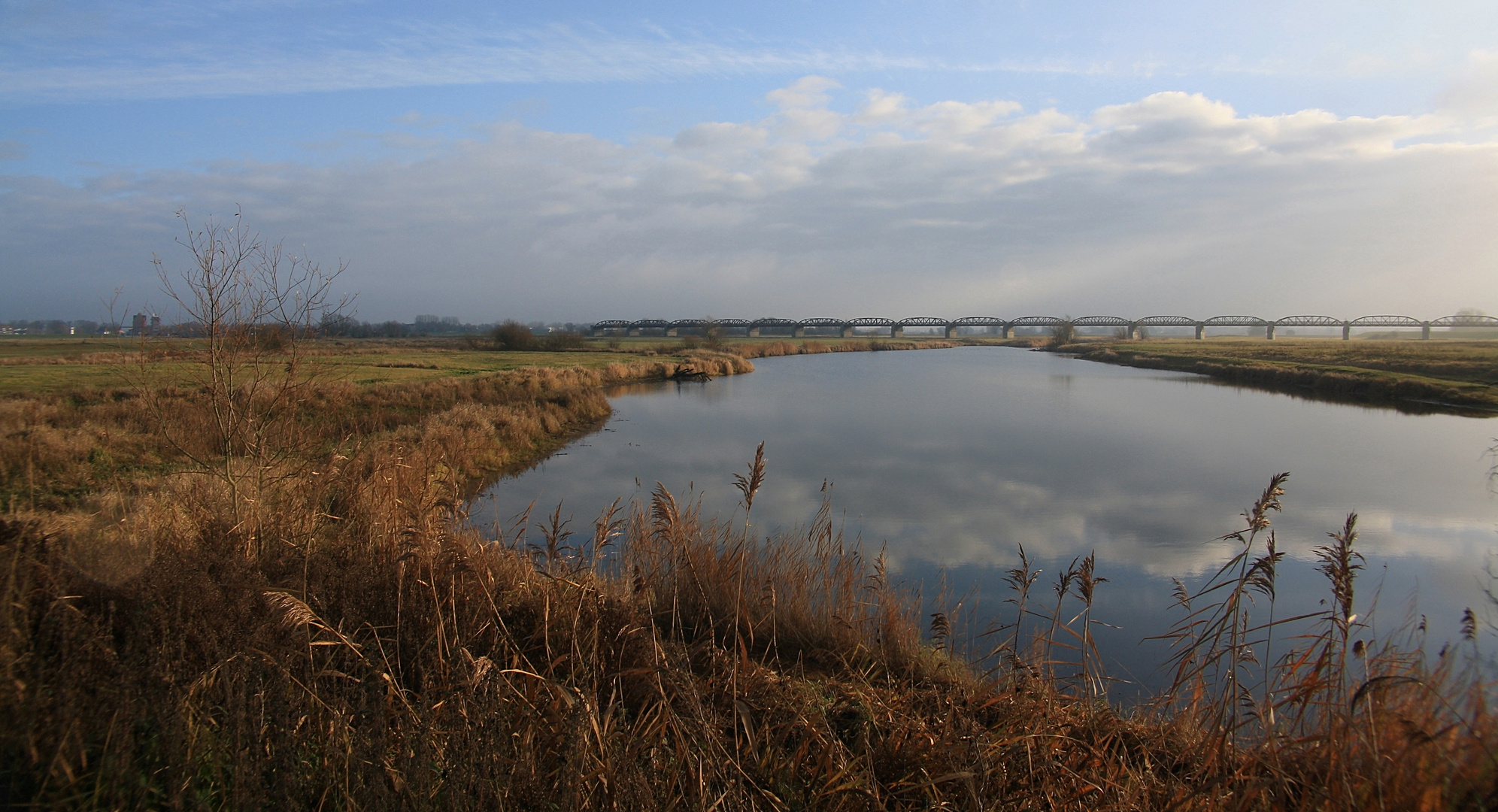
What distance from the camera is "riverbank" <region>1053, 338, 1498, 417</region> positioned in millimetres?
24234

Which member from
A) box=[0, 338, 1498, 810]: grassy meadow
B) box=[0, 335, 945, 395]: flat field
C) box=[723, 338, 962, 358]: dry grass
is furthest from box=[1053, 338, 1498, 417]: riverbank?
box=[723, 338, 962, 358]: dry grass

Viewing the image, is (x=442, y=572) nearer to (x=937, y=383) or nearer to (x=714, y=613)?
(x=714, y=613)

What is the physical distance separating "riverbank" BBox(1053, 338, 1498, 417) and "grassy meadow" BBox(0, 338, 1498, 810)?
25.9 meters

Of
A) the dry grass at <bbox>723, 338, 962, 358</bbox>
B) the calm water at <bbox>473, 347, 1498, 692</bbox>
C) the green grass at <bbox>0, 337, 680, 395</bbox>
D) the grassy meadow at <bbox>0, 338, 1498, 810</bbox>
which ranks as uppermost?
the dry grass at <bbox>723, 338, 962, 358</bbox>

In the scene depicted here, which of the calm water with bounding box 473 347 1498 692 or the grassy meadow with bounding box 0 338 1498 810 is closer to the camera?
the grassy meadow with bounding box 0 338 1498 810

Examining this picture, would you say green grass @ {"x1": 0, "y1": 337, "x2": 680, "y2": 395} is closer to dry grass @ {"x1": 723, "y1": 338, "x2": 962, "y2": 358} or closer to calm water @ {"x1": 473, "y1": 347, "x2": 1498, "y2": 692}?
calm water @ {"x1": 473, "y1": 347, "x2": 1498, "y2": 692}

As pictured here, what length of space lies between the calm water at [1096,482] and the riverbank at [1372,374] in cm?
360

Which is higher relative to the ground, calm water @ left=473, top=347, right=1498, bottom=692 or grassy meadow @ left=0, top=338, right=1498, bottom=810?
grassy meadow @ left=0, top=338, right=1498, bottom=810

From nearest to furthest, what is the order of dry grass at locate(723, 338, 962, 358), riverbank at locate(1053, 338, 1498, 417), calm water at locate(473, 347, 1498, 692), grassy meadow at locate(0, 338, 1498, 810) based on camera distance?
grassy meadow at locate(0, 338, 1498, 810) < calm water at locate(473, 347, 1498, 692) < riverbank at locate(1053, 338, 1498, 417) < dry grass at locate(723, 338, 962, 358)

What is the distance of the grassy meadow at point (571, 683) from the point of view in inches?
87.1

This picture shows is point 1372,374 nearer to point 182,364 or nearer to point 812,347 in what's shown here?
point 182,364

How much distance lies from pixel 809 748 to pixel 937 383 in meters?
34.5

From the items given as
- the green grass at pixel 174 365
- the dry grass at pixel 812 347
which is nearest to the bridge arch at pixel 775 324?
the dry grass at pixel 812 347

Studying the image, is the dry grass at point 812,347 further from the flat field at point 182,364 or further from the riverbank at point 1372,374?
the riverbank at point 1372,374
